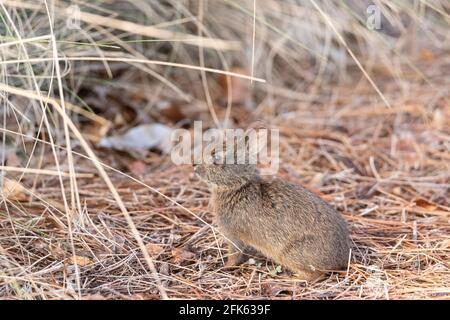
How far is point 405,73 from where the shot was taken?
5.86m

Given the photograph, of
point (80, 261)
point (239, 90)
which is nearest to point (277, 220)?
point (80, 261)

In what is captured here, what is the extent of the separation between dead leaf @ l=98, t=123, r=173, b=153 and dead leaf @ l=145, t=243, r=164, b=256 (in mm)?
1488

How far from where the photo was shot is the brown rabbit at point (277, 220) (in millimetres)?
3070

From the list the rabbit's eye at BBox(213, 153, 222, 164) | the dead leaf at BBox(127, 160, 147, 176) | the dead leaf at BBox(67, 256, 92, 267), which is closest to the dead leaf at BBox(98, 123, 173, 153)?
the dead leaf at BBox(127, 160, 147, 176)

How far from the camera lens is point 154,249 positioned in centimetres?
335

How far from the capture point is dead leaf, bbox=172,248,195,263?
327 centimetres

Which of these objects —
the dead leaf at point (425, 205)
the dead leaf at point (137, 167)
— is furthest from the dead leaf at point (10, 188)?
the dead leaf at point (425, 205)

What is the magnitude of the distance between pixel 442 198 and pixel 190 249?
1581 mm

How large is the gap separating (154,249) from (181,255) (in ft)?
0.48

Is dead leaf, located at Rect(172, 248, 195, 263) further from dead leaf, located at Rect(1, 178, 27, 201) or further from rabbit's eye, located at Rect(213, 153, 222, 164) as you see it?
dead leaf, located at Rect(1, 178, 27, 201)

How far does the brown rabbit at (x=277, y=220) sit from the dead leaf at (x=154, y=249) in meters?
0.32

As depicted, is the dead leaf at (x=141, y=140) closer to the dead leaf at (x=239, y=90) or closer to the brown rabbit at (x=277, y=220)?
the dead leaf at (x=239, y=90)
